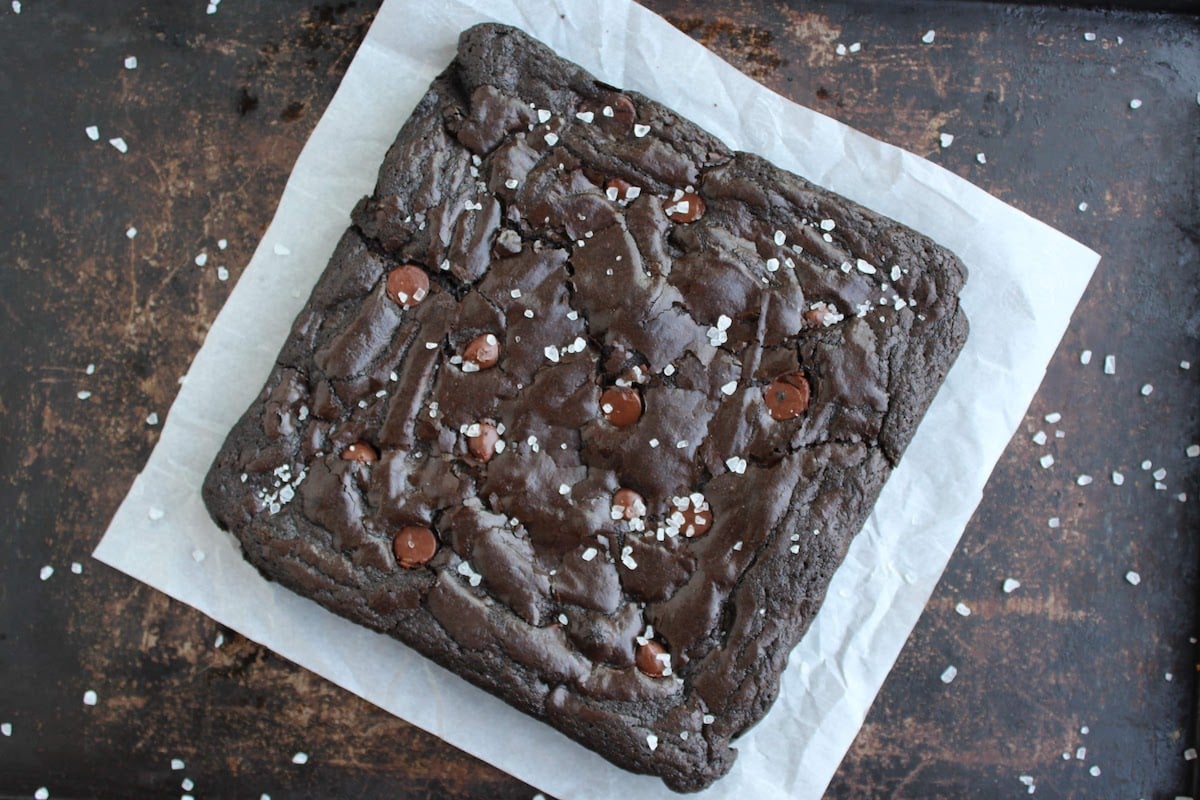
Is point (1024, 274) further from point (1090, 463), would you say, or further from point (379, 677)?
point (379, 677)

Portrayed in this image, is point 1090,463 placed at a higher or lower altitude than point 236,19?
lower

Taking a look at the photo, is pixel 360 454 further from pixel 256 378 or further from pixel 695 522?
pixel 695 522

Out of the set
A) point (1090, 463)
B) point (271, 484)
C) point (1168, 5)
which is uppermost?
point (1168, 5)

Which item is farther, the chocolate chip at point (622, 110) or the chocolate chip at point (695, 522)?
the chocolate chip at point (622, 110)

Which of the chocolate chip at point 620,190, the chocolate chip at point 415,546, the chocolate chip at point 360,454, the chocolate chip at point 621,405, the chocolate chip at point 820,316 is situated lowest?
the chocolate chip at point 415,546

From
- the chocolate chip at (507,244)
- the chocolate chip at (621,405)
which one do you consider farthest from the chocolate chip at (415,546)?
the chocolate chip at (507,244)

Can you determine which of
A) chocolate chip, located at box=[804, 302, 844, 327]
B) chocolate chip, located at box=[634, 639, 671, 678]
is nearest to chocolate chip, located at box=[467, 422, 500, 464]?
chocolate chip, located at box=[634, 639, 671, 678]

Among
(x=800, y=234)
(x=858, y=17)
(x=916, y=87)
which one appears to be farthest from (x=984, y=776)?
(x=858, y=17)

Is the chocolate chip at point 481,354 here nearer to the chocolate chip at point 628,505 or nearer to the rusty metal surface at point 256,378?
the chocolate chip at point 628,505
